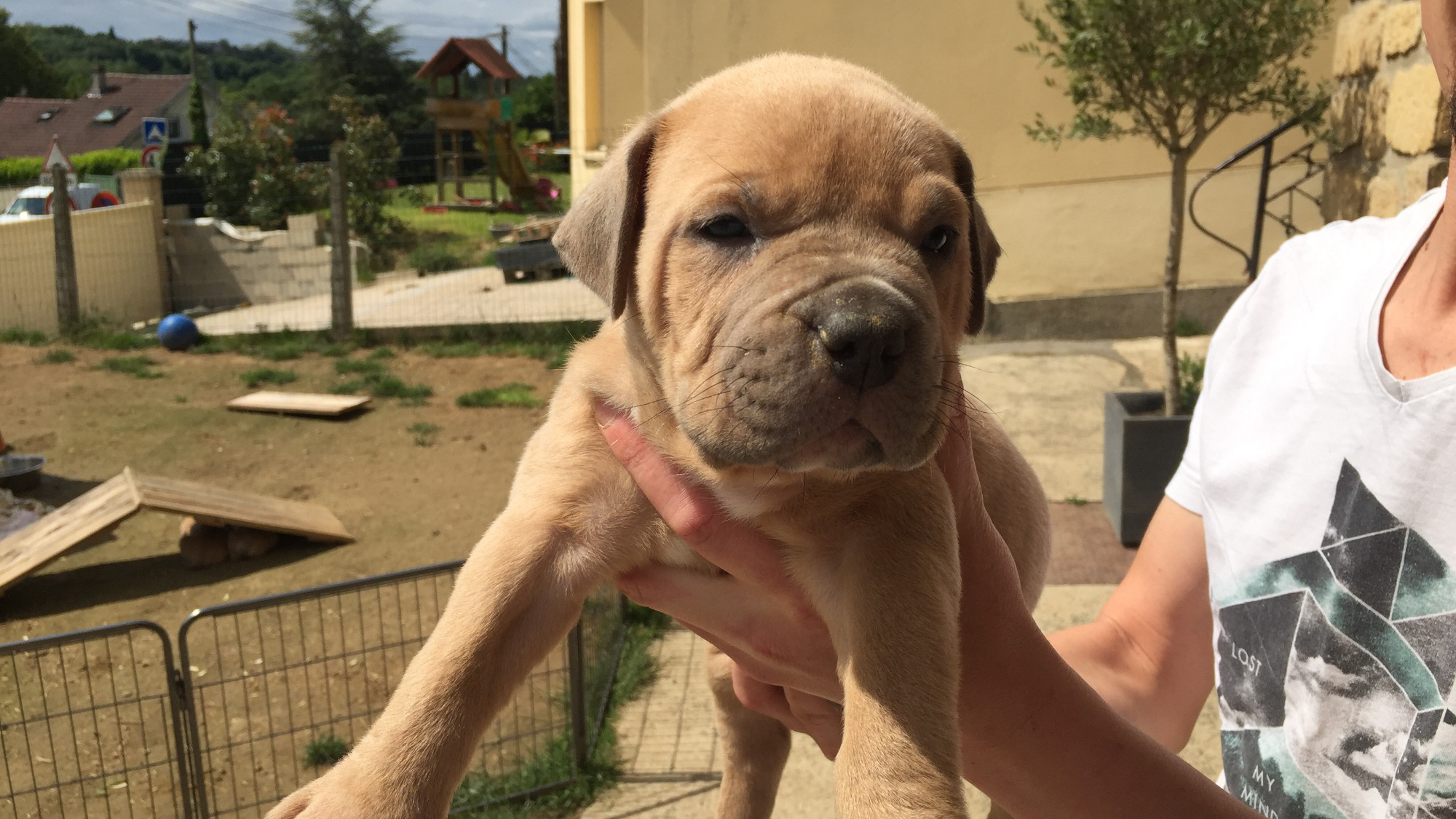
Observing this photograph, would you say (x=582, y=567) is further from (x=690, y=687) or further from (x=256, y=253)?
(x=256, y=253)

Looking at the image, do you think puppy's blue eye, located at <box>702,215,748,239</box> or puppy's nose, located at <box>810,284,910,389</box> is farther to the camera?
puppy's blue eye, located at <box>702,215,748,239</box>

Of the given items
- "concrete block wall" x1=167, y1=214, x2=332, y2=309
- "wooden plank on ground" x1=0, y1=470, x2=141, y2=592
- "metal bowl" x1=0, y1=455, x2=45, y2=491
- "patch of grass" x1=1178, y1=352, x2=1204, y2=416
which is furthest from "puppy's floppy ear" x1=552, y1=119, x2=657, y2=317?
"concrete block wall" x1=167, y1=214, x2=332, y2=309

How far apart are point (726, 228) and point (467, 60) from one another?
1281 inches

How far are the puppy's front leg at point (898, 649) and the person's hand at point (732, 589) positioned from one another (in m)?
0.09

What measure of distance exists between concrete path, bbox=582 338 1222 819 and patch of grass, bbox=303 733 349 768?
1.33 metres

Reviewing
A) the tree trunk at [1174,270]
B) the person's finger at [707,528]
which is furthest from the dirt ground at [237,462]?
the person's finger at [707,528]

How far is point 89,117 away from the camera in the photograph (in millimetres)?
55406

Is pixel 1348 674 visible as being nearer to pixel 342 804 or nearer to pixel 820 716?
pixel 820 716

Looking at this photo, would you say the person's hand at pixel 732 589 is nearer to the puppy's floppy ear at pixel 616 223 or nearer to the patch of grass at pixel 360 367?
the puppy's floppy ear at pixel 616 223

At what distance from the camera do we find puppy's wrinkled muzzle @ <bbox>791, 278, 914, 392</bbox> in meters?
1.88

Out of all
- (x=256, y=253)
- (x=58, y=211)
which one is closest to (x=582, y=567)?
(x=58, y=211)

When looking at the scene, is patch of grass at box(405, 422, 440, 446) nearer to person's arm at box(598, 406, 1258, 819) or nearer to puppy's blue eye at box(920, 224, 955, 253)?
person's arm at box(598, 406, 1258, 819)

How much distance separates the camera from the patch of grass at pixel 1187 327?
460 inches

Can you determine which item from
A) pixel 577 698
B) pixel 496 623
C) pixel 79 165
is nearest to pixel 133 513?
pixel 577 698
